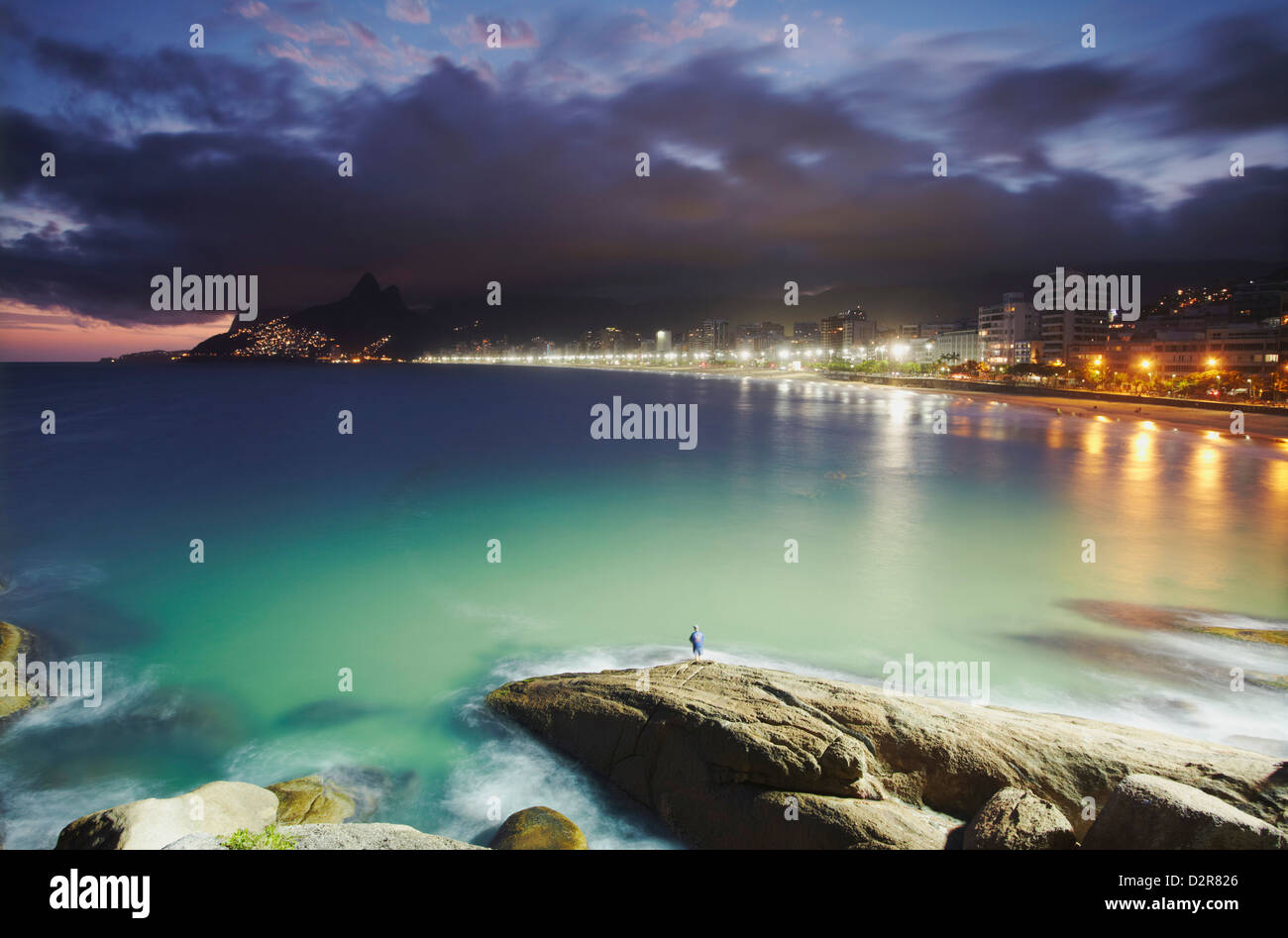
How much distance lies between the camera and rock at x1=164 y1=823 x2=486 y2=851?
264 inches

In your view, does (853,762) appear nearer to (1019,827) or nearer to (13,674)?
(1019,827)

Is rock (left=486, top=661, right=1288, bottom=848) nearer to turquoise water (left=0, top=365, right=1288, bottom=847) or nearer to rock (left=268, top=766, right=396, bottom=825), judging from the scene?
turquoise water (left=0, top=365, right=1288, bottom=847)

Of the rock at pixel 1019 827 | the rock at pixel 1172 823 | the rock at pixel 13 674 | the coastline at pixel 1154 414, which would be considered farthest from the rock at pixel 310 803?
the coastline at pixel 1154 414

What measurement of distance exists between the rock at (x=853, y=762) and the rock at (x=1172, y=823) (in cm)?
163

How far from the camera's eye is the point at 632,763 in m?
10.7

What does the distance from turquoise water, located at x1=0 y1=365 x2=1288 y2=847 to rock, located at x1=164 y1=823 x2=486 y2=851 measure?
3.44 metres

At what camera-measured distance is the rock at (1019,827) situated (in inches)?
289

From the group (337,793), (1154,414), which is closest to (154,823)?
(337,793)

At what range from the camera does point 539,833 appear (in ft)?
29.9

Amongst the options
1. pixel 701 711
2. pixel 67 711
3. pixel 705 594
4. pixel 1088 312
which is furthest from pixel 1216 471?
pixel 1088 312

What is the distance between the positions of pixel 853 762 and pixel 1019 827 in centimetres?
210

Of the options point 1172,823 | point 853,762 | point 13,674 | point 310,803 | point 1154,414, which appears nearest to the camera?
point 1172,823

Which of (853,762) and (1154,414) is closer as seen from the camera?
(853,762)

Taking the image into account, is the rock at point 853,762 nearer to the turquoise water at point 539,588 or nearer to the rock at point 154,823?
the turquoise water at point 539,588
